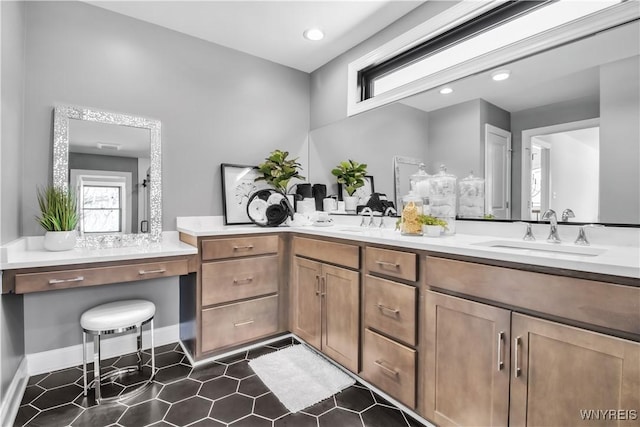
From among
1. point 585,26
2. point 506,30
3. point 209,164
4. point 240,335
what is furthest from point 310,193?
point 585,26

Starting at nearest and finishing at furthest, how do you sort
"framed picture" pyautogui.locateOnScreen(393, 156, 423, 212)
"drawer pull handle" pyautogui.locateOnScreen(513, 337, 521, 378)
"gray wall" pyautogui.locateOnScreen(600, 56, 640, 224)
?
"drawer pull handle" pyautogui.locateOnScreen(513, 337, 521, 378) → "gray wall" pyautogui.locateOnScreen(600, 56, 640, 224) → "framed picture" pyautogui.locateOnScreen(393, 156, 423, 212)

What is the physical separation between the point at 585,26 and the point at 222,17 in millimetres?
2369

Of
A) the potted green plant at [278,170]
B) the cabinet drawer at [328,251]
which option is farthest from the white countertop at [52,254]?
the potted green plant at [278,170]

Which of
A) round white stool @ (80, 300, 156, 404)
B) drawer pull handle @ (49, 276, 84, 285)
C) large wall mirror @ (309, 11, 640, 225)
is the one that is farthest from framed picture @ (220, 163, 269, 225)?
large wall mirror @ (309, 11, 640, 225)

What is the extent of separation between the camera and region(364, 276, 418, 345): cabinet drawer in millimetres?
1538

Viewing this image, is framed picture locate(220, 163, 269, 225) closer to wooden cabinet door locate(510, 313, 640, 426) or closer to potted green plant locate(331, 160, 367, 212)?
potted green plant locate(331, 160, 367, 212)

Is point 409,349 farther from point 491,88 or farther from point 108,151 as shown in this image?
point 108,151

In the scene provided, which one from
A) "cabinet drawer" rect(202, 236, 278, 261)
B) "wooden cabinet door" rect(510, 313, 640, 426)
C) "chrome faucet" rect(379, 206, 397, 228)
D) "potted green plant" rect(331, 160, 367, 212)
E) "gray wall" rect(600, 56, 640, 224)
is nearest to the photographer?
"wooden cabinet door" rect(510, 313, 640, 426)

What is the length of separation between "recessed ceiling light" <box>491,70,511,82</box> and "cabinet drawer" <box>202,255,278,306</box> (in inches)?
77.6

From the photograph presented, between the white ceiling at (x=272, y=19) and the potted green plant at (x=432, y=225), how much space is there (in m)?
1.58

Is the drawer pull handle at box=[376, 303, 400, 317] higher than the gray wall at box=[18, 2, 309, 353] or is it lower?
lower

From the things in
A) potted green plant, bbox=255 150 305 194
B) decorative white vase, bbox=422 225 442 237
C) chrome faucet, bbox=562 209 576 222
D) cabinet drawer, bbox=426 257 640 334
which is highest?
potted green plant, bbox=255 150 305 194

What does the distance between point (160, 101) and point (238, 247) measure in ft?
4.67

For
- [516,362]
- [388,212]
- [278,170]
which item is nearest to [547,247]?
[516,362]
